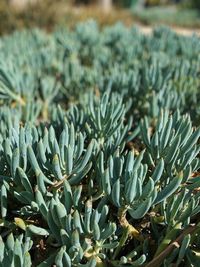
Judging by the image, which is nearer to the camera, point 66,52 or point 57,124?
point 57,124

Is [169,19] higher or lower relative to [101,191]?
lower

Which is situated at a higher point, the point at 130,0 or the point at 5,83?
the point at 5,83

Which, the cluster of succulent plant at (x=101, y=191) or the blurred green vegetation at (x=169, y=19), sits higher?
the cluster of succulent plant at (x=101, y=191)

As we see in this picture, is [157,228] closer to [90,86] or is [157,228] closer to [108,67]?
[90,86]

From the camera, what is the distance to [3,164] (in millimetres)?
1361

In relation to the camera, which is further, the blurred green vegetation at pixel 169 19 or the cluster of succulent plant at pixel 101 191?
the blurred green vegetation at pixel 169 19

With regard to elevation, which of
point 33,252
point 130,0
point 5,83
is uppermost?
point 5,83

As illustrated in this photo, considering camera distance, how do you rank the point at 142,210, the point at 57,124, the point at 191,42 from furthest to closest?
the point at 191,42 < the point at 57,124 < the point at 142,210

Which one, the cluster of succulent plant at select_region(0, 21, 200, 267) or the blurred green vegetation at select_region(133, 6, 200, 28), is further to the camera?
the blurred green vegetation at select_region(133, 6, 200, 28)

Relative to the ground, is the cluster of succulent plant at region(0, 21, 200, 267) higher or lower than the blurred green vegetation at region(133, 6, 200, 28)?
higher

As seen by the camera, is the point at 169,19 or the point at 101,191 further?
the point at 169,19

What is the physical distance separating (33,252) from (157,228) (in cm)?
40

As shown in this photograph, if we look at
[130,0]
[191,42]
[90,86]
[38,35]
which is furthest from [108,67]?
[130,0]

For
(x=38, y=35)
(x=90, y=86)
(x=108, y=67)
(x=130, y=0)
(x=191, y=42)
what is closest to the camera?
(x=90, y=86)
